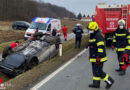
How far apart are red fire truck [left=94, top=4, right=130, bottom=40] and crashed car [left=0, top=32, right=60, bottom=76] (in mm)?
5192

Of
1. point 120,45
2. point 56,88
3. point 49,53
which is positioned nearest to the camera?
point 56,88

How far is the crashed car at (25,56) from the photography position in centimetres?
780

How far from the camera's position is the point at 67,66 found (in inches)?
332

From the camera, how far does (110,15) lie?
1388cm

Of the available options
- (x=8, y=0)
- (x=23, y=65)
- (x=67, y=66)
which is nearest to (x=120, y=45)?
(x=67, y=66)

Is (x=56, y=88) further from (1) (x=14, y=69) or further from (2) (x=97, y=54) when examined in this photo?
(1) (x=14, y=69)

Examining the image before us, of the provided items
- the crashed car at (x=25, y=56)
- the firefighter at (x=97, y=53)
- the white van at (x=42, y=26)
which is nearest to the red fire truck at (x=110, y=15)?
the crashed car at (x=25, y=56)

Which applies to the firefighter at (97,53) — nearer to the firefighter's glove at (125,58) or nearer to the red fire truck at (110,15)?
the firefighter's glove at (125,58)

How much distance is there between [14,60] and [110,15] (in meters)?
8.33

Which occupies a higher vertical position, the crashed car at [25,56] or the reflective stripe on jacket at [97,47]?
the reflective stripe on jacket at [97,47]

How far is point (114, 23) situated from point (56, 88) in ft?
30.8

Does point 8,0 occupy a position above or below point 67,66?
above

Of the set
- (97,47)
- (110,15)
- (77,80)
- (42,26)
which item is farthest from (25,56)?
(42,26)

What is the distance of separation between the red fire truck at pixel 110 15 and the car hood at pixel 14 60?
7.57 m
